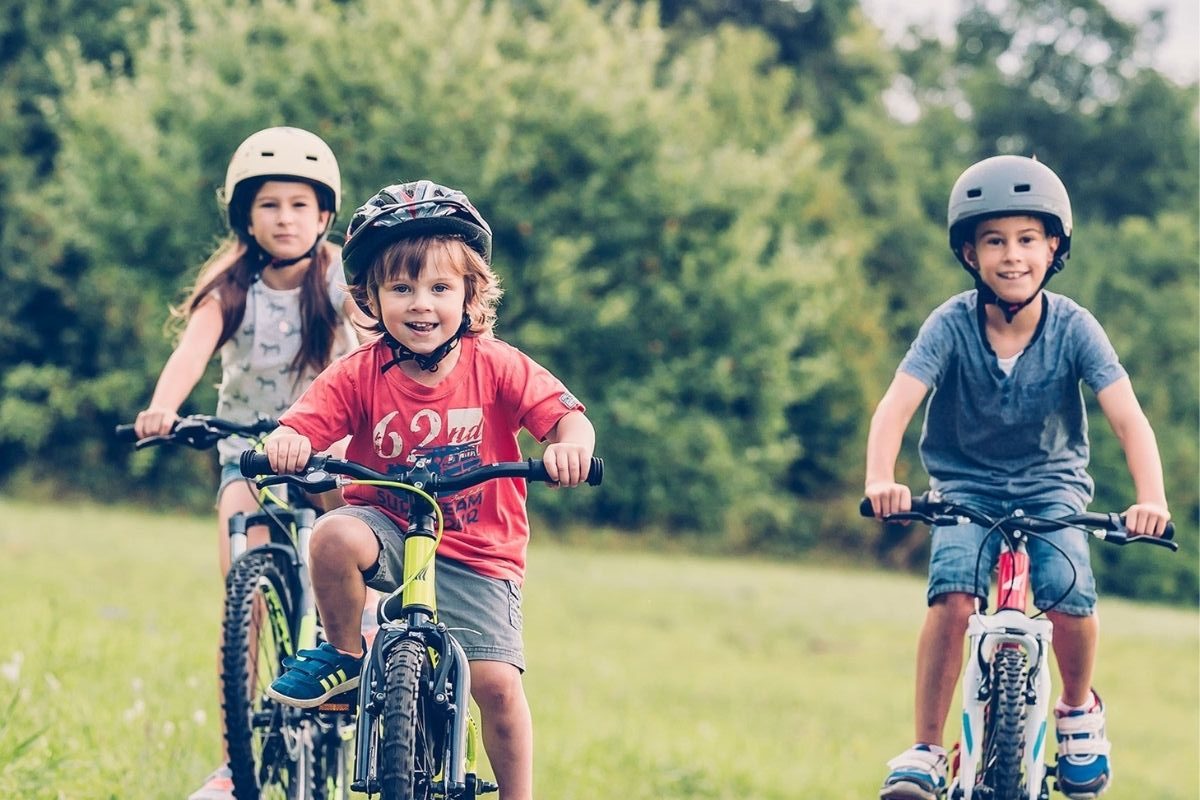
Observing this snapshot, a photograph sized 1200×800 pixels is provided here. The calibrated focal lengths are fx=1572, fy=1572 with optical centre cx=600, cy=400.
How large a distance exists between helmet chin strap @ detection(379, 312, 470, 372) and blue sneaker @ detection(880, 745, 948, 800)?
2.02 m

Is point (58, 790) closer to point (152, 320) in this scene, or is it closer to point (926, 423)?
point (926, 423)

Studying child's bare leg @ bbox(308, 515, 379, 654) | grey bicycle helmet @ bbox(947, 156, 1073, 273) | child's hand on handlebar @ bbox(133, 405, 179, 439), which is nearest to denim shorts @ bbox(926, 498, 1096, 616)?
grey bicycle helmet @ bbox(947, 156, 1073, 273)

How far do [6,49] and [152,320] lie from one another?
6.73m

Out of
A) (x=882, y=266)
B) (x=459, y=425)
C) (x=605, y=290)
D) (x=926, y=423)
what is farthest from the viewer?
(x=882, y=266)

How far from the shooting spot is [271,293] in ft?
19.4

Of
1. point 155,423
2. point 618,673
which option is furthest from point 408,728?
point 618,673

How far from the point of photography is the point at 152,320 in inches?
1129

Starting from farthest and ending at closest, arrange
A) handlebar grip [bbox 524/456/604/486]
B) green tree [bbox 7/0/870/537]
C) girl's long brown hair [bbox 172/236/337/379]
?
green tree [bbox 7/0/870/537], girl's long brown hair [bbox 172/236/337/379], handlebar grip [bbox 524/456/604/486]

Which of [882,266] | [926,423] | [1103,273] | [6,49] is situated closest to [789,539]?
[882,266]

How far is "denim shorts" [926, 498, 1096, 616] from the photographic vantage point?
502 centimetres

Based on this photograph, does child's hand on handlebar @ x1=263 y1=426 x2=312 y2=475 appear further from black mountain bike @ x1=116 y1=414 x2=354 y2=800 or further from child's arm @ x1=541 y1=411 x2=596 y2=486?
black mountain bike @ x1=116 y1=414 x2=354 y2=800

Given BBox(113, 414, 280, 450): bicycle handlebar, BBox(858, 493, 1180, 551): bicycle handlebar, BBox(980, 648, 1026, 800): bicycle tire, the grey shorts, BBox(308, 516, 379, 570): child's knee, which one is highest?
BBox(113, 414, 280, 450): bicycle handlebar

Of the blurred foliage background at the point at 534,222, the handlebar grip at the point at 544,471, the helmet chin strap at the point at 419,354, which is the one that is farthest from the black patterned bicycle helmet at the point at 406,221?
the blurred foliage background at the point at 534,222

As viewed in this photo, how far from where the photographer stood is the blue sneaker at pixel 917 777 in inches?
197
